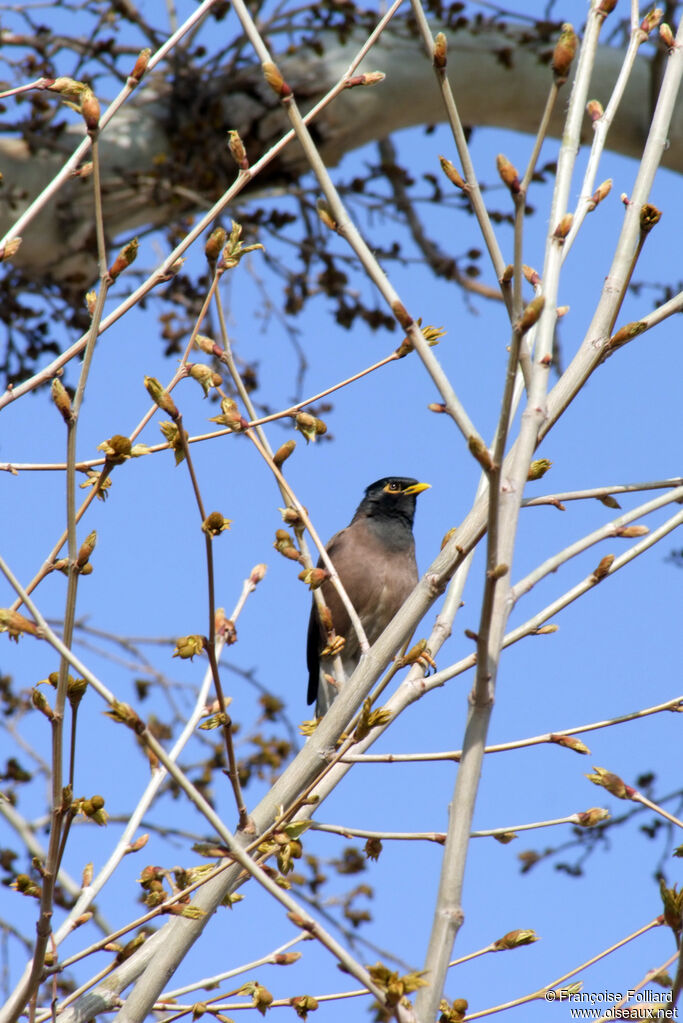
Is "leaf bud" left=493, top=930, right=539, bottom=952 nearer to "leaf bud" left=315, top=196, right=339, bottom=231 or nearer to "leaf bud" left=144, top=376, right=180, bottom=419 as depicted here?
"leaf bud" left=144, top=376, right=180, bottom=419

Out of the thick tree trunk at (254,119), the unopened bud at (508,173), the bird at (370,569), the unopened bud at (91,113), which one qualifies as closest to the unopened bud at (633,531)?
the unopened bud at (508,173)

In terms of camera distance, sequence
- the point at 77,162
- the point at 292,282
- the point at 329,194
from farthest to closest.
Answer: the point at 292,282, the point at 77,162, the point at 329,194

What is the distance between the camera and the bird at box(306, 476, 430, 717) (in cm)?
515

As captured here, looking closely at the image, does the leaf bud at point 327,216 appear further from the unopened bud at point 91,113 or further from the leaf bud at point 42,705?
the leaf bud at point 42,705

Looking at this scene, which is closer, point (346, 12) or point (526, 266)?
point (526, 266)

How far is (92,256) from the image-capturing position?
5.86 metres

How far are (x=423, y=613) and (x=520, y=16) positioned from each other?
4.95m

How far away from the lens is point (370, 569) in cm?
525

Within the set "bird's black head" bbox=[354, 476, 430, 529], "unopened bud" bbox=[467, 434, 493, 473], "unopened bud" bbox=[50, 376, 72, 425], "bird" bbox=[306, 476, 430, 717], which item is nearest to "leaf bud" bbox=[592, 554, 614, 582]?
"unopened bud" bbox=[467, 434, 493, 473]

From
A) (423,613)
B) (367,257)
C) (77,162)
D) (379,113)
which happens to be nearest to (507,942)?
(423,613)

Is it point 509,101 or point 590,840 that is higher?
point 509,101

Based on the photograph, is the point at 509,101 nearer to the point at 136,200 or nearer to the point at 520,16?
the point at 520,16

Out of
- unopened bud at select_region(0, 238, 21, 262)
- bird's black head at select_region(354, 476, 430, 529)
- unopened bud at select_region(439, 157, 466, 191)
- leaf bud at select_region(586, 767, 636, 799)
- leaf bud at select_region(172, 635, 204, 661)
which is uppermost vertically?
bird's black head at select_region(354, 476, 430, 529)

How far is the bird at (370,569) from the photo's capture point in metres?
5.15
